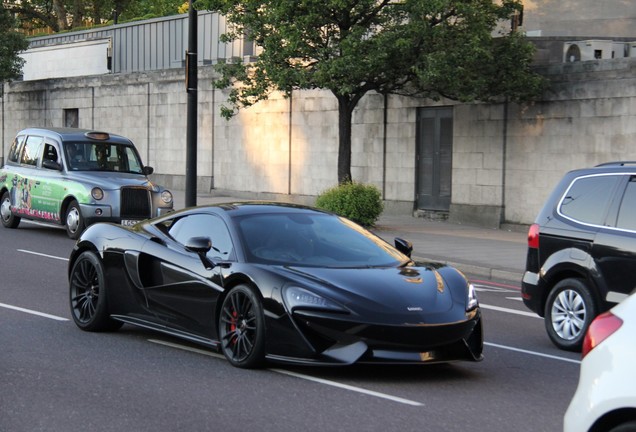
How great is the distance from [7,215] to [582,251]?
1503cm

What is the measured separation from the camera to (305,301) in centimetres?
824

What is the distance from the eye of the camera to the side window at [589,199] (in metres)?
10.4

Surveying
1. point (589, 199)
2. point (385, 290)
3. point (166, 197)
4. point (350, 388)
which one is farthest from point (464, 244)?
point (350, 388)

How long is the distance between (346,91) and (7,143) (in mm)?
25363

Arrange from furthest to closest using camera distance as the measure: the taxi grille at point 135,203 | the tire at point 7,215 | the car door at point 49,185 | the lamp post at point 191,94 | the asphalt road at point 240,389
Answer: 1. the lamp post at point 191,94
2. the tire at point 7,215
3. the car door at point 49,185
4. the taxi grille at point 135,203
5. the asphalt road at point 240,389

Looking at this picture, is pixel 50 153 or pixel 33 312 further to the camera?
pixel 50 153

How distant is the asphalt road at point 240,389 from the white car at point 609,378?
2421mm

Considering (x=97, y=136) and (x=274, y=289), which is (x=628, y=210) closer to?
(x=274, y=289)

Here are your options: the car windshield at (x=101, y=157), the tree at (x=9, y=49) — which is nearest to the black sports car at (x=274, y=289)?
the car windshield at (x=101, y=157)

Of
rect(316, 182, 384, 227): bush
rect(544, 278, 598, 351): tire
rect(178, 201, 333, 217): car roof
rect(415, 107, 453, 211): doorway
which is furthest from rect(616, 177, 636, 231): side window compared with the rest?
rect(415, 107, 453, 211): doorway

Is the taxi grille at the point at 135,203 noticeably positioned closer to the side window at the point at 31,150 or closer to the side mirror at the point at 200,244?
the side window at the point at 31,150

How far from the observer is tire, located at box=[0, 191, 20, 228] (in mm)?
22297

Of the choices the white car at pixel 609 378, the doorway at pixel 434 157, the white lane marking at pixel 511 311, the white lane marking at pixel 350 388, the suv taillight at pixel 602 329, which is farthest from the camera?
the doorway at pixel 434 157

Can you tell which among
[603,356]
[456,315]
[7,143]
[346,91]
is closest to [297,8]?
[346,91]
